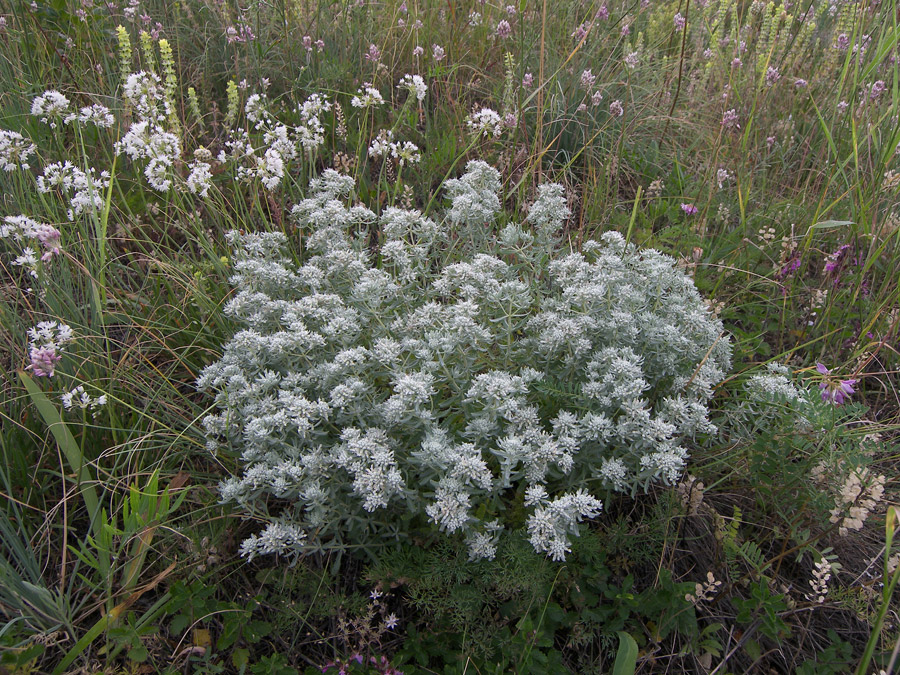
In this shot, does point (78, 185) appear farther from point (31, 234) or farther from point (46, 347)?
point (46, 347)

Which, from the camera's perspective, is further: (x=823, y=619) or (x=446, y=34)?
(x=446, y=34)

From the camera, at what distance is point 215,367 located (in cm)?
238

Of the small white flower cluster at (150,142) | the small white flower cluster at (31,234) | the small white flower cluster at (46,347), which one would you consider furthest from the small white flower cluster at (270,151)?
the small white flower cluster at (46,347)

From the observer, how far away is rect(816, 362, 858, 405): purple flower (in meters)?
2.31

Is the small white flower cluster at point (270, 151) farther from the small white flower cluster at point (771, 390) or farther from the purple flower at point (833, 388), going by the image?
the purple flower at point (833, 388)

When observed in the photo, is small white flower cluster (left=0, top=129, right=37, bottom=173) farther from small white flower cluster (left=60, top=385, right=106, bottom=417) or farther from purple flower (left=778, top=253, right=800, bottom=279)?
purple flower (left=778, top=253, right=800, bottom=279)

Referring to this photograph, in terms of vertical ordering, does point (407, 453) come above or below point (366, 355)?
below

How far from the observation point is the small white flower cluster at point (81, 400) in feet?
7.45

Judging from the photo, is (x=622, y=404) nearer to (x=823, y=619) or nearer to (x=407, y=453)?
(x=407, y=453)

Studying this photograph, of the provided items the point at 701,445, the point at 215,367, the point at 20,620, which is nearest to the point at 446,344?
the point at 215,367

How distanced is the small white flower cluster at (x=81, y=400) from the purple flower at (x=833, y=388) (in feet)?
8.35

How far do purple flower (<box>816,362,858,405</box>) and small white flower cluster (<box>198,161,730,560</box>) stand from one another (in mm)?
372

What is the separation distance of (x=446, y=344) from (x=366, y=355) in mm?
309

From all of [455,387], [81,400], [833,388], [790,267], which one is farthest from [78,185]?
[790,267]
